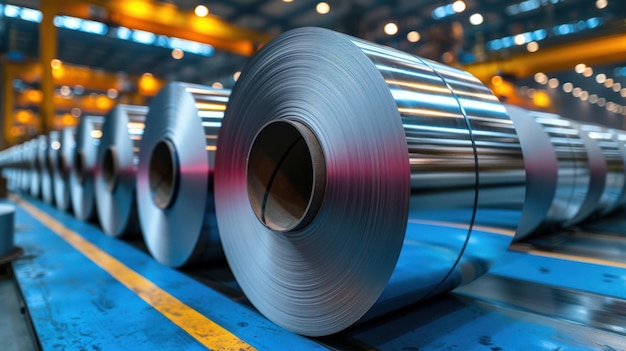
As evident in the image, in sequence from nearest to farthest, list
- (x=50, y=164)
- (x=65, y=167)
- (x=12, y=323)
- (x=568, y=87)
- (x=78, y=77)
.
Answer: (x=12, y=323), (x=65, y=167), (x=50, y=164), (x=78, y=77), (x=568, y=87)

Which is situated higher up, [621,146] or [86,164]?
[621,146]

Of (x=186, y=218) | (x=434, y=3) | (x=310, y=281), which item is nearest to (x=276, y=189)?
(x=310, y=281)

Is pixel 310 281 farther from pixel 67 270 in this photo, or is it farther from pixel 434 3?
pixel 434 3

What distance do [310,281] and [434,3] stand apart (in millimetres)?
10016

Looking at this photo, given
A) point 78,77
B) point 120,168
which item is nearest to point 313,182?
point 120,168

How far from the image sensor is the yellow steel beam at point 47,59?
330 inches

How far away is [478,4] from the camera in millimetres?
10633

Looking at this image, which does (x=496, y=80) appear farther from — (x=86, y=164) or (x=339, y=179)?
(x=339, y=179)

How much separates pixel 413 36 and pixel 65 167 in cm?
1010

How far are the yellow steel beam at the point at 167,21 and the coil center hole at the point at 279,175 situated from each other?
24.0 ft

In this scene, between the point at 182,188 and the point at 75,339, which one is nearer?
the point at 75,339

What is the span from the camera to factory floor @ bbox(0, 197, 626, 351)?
1.51 m

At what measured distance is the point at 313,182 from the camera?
1.43m

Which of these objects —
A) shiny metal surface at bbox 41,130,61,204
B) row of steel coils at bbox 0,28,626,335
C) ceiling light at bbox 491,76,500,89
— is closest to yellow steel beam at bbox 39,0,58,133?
shiny metal surface at bbox 41,130,61,204
